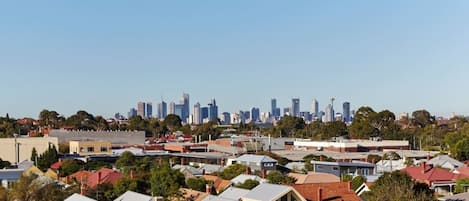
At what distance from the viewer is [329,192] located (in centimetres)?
2738

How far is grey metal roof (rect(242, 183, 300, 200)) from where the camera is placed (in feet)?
79.5

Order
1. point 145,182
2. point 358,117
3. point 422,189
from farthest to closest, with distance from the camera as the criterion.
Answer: point 358,117 → point 145,182 → point 422,189

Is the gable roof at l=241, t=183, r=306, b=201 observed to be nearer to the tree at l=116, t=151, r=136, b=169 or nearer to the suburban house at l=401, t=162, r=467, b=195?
the suburban house at l=401, t=162, r=467, b=195

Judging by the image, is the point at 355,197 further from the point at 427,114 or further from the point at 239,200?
the point at 427,114

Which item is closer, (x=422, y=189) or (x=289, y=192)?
(x=289, y=192)

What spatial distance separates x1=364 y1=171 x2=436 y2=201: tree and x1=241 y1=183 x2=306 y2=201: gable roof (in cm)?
289

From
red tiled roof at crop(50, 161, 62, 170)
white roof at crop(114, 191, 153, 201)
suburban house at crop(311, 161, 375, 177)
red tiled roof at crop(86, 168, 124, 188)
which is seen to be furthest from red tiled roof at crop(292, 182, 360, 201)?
red tiled roof at crop(50, 161, 62, 170)

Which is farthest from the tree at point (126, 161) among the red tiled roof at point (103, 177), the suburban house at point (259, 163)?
the red tiled roof at point (103, 177)

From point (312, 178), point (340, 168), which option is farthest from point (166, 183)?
Result: point (340, 168)

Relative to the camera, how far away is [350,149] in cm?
7081

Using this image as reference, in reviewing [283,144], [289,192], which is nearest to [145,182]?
[289,192]

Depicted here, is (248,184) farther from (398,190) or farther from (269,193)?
(398,190)

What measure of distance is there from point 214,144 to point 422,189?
48468 millimetres

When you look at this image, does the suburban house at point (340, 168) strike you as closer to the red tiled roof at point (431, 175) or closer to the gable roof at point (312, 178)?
the red tiled roof at point (431, 175)
